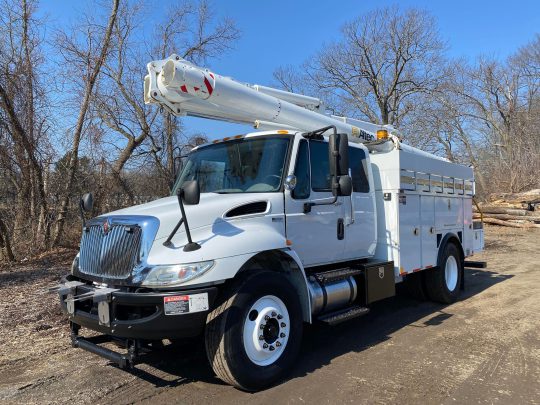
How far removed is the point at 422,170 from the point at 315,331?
301cm

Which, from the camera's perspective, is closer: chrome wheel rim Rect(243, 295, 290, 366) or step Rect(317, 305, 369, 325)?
chrome wheel rim Rect(243, 295, 290, 366)

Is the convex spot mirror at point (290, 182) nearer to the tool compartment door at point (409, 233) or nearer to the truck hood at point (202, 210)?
the truck hood at point (202, 210)

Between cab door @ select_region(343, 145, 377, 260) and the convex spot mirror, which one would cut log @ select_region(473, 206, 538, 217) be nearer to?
cab door @ select_region(343, 145, 377, 260)

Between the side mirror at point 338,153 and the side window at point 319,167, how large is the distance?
365mm

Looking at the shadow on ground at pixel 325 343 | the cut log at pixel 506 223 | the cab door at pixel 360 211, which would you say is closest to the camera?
the shadow on ground at pixel 325 343

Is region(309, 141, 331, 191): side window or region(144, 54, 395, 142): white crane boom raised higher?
region(144, 54, 395, 142): white crane boom

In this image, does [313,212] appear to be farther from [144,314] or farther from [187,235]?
[144,314]

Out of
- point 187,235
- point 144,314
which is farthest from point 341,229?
point 144,314

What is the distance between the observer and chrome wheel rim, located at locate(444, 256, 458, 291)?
8.05 meters

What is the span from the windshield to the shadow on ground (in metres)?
1.89

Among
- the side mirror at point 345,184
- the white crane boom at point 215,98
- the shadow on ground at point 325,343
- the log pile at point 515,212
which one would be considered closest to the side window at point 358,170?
the white crane boom at point 215,98

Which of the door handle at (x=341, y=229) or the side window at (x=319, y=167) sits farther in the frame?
the door handle at (x=341, y=229)

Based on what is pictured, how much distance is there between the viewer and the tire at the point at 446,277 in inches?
303

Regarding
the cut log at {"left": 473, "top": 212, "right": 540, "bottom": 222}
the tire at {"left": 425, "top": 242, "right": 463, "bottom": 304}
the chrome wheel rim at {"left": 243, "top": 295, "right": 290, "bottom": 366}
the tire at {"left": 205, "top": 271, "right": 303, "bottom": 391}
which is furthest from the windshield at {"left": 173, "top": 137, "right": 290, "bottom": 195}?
the cut log at {"left": 473, "top": 212, "right": 540, "bottom": 222}
